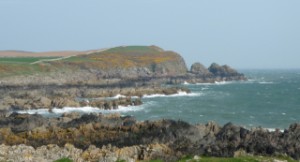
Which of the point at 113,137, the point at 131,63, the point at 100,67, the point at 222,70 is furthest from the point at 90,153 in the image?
the point at 222,70

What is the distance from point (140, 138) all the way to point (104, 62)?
10024 centimetres

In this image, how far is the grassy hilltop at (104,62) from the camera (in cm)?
11349

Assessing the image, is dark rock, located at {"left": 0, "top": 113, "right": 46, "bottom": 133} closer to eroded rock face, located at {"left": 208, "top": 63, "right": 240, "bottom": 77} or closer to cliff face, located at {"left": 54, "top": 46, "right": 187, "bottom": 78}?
cliff face, located at {"left": 54, "top": 46, "right": 187, "bottom": 78}

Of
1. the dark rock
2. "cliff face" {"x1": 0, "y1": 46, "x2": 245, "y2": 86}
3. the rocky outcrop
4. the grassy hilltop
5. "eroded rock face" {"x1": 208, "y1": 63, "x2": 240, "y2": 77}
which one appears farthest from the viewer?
"eroded rock face" {"x1": 208, "y1": 63, "x2": 240, "y2": 77}

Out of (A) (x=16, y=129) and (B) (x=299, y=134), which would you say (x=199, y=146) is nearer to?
(B) (x=299, y=134)

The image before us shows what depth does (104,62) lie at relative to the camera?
13712cm

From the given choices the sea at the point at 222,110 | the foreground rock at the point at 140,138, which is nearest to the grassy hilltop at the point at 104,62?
the sea at the point at 222,110

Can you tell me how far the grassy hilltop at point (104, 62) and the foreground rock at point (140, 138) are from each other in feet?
209

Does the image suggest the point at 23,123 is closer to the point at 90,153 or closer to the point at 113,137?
the point at 113,137

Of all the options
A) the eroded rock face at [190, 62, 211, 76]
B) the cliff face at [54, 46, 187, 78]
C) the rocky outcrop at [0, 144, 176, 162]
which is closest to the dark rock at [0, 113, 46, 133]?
the rocky outcrop at [0, 144, 176, 162]

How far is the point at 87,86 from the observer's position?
9925cm

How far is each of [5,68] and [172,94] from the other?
1494 inches

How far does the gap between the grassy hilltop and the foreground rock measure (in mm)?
63610

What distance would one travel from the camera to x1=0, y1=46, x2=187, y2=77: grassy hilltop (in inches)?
4468
